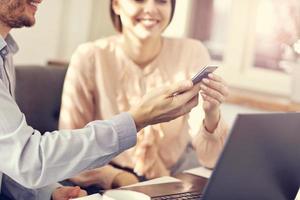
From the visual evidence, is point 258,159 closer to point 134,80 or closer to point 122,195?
point 122,195

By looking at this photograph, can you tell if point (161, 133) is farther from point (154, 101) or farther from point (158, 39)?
point (154, 101)

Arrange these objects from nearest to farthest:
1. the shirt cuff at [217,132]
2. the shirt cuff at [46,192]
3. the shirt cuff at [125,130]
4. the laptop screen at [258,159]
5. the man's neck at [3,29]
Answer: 1. the laptop screen at [258,159]
2. the shirt cuff at [125,130]
3. the man's neck at [3,29]
4. the shirt cuff at [46,192]
5. the shirt cuff at [217,132]

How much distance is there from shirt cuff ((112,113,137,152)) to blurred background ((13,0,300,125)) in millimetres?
1234

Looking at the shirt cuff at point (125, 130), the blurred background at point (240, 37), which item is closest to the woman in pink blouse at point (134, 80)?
the shirt cuff at point (125, 130)

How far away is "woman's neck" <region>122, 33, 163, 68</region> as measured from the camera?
5.47ft

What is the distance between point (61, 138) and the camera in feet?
3.28

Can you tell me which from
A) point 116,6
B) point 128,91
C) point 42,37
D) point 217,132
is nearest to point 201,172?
point 217,132

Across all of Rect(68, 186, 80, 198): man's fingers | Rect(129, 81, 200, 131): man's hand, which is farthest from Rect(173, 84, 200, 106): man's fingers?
Rect(68, 186, 80, 198): man's fingers

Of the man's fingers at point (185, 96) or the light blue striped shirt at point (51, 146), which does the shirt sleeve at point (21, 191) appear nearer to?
the light blue striped shirt at point (51, 146)

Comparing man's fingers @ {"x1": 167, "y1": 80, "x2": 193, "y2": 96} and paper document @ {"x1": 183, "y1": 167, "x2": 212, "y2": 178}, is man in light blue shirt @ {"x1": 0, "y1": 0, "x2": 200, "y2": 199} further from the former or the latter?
paper document @ {"x1": 183, "y1": 167, "x2": 212, "y2": 178}

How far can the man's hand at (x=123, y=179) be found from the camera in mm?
1557

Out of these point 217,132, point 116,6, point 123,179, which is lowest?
point 123,179

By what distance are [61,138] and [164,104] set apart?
8.7 inches

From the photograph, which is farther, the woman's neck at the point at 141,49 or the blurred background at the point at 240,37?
the blurred background at the point at 240,37
